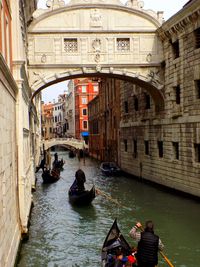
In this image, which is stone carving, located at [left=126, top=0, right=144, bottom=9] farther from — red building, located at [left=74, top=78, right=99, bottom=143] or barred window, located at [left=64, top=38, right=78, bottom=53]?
red building, located at [left=74, top=78, right=99, bottom=143]

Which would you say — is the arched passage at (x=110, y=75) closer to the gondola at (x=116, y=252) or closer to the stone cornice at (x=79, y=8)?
the stone cornice at (x=79, y=8)

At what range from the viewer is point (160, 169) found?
50.4 ft

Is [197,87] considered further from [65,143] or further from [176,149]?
[65,143]

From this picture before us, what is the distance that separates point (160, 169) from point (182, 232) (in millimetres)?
6381

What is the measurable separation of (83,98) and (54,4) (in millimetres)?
36550

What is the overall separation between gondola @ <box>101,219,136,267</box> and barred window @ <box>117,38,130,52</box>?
862 centimetres

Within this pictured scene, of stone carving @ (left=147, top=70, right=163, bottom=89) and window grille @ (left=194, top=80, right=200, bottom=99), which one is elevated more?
stone carving @ (left=147, top=70, right=163, bottom=89)

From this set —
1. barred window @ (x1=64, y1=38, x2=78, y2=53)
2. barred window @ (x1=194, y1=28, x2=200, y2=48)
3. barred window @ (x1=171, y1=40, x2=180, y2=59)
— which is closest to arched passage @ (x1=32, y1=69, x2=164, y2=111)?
barred window @ (x1=64, y1=38, x2=78, y2=53)

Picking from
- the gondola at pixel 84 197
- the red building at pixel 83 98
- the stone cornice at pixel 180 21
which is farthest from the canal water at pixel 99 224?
the red building at pixel 83 98

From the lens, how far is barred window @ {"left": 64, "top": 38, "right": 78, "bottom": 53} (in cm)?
1421

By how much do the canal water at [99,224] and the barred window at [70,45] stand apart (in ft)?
16.5

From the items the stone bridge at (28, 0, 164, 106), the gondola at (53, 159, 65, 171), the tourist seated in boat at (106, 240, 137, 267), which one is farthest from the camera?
the gondola at (53, 159, 65, 171)

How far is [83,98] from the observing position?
5044 cm

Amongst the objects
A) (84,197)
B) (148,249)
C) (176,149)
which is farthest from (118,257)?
(176,149)
